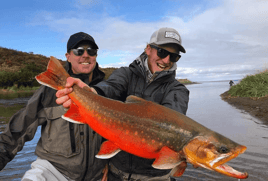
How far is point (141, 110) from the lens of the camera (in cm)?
217

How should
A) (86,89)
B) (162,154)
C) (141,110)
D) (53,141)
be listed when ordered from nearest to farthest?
(162,154)
(141,110)
(86,89)
(53,141)

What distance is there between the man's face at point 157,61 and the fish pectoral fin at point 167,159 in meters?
1.65

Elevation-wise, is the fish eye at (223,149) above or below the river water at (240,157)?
above

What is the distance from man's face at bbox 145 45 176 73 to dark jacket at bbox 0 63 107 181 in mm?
1610

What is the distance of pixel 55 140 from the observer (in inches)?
127

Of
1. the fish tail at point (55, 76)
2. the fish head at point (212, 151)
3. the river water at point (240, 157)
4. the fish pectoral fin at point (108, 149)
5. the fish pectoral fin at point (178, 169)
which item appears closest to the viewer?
the fish head at point (212, 151)

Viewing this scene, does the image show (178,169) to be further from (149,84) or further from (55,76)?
(55,76)

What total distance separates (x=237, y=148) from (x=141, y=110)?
3.50 ft

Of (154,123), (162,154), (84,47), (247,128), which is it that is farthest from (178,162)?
(247,128)

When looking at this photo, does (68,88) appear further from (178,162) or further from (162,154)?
(178,162)

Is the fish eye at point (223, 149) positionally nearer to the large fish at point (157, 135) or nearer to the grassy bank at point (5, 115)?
the large fish at point (157, 135)

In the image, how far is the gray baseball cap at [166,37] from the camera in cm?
314

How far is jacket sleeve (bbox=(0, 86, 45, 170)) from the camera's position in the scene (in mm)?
3148

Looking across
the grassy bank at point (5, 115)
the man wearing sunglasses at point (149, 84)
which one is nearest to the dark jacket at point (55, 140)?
the man wearing sunglasses at point (149, 84)
